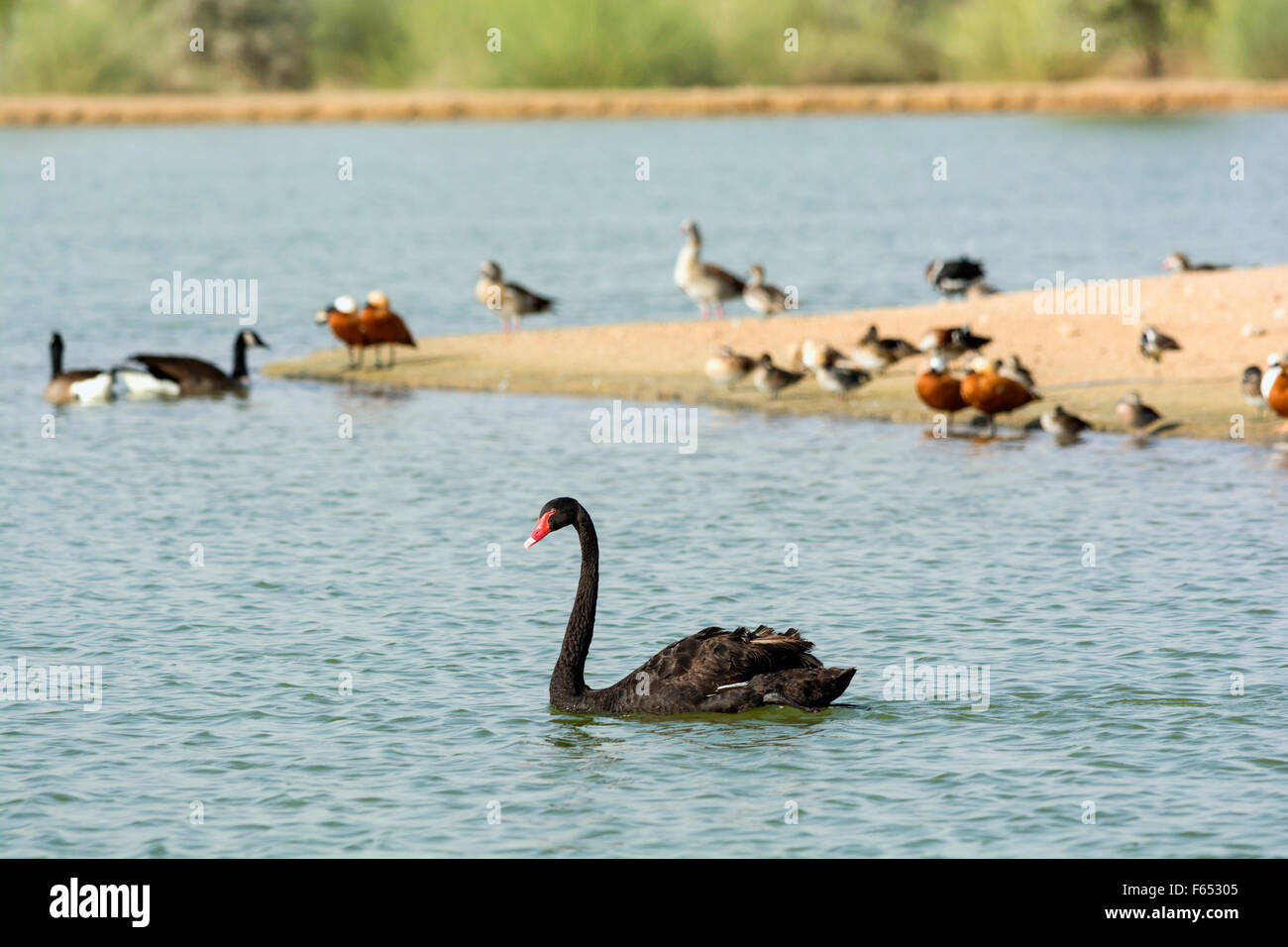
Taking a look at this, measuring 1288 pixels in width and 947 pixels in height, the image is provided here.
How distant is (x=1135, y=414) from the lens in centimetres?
2373

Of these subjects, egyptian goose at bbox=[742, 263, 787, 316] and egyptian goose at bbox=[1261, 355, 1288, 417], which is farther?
egyptian goose at bbox=[742, 263, 787, 316]

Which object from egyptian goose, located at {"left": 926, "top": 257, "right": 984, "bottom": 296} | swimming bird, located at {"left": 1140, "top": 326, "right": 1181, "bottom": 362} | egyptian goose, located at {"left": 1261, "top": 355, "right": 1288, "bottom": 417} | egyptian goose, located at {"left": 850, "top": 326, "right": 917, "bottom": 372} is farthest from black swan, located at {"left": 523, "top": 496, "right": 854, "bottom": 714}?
egyptian goose, located at {"left": 926, "top": 257, "right": 984, "bottom": 296}

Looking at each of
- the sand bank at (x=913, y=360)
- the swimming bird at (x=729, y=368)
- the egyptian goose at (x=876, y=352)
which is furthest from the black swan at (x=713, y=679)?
the egyptian goose at (x=876, y=352)

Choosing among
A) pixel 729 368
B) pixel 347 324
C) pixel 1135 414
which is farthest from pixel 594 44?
pixel 1135 414

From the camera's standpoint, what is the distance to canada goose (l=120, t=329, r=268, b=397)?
2873 centimetres

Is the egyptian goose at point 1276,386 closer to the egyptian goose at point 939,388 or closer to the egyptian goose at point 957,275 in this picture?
the egyptian goose at point 939,388

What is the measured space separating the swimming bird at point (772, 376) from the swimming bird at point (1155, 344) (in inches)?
177

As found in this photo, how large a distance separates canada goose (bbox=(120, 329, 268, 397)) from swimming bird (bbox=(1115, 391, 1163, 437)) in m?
12.5

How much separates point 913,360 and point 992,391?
4.89 meters

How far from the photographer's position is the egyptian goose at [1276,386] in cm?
2219

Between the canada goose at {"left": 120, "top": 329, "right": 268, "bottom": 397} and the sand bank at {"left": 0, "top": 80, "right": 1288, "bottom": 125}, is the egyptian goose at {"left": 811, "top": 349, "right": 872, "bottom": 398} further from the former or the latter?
the sand bank at {"left": 0, "top": 80, "right": 1288, "bottom": 125}

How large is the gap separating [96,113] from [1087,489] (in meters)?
76.1
